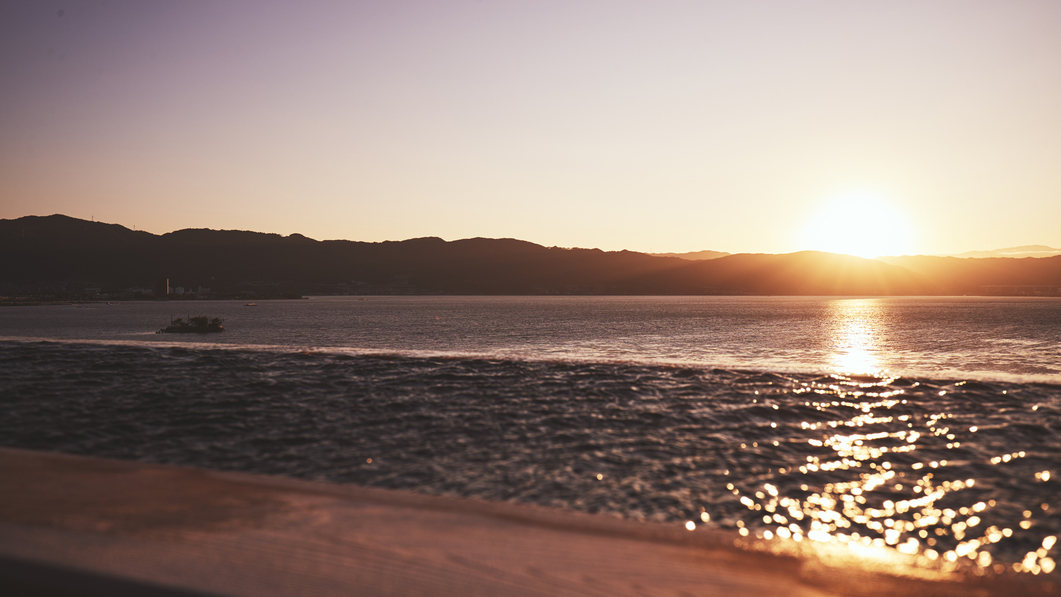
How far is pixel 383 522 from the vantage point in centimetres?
563

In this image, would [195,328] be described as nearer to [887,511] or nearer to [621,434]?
[621,434]

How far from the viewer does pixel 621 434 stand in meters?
12.7

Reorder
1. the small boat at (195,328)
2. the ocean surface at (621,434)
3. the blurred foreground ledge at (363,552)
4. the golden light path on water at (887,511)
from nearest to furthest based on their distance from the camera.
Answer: the blurred foreground ledge at (363,552)
the golden light path on water at (887,511)
the ocean surface at (621,434)
the small boat at (195,328)

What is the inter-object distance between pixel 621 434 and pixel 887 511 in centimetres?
520

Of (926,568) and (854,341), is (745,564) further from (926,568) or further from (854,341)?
(854,341)

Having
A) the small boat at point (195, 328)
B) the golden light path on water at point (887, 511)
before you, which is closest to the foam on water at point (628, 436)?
the golden light path on water at point (887, 511)

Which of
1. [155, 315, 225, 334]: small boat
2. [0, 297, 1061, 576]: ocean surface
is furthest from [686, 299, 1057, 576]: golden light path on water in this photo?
[155, 315, 225, 334]: small boat

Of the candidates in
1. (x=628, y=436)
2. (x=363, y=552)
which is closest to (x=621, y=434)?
(x=628, y=436)

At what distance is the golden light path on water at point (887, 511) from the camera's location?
17.8 feet

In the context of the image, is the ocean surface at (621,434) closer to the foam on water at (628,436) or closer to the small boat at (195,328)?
the foam on water at (628,436)

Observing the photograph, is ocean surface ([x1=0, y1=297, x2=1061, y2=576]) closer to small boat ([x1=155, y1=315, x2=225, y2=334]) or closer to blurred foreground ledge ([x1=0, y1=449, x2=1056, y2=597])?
blurred foreground ledge ([x1=0, y1=449, x2=1056, y2=597])

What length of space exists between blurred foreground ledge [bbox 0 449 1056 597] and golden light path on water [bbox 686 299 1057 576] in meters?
0.52

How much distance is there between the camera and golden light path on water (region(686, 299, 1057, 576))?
5.43 metres

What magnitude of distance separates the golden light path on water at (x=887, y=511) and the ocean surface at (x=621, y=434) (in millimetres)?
39
